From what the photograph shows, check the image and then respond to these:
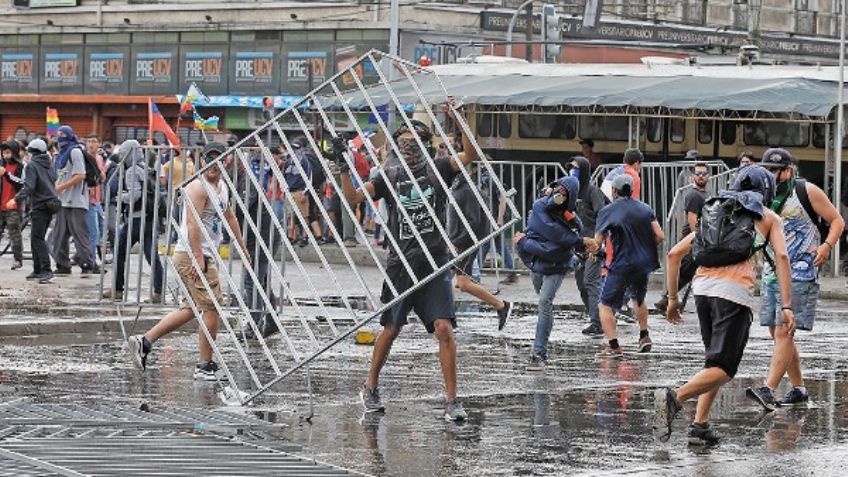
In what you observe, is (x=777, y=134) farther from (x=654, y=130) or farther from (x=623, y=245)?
(x=623, y=245)

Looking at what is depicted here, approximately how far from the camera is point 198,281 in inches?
533

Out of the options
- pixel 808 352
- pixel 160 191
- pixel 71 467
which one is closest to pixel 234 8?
pixel 160 191

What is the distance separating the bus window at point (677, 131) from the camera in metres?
30.2

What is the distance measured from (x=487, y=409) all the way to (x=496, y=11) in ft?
108

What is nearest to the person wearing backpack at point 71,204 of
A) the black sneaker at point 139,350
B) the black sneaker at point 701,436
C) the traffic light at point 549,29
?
the black sneaker at point 139,350

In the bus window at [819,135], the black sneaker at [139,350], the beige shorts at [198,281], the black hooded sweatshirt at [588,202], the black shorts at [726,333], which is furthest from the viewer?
the bus window at [819,135]

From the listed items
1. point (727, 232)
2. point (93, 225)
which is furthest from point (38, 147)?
point (727, 232)

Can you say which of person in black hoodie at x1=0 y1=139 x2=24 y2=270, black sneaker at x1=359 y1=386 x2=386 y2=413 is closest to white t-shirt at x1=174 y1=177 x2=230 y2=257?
black sneaker at x1=359 y1=386 x2=386 y2=413

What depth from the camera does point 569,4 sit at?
47938mm

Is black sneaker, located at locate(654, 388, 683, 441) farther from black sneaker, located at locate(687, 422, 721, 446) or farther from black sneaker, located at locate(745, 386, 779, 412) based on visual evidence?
black sneaker, located at locate(745, 386, 779, 412)

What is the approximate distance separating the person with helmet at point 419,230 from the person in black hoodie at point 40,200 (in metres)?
11.4

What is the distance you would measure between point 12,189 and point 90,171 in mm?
1925

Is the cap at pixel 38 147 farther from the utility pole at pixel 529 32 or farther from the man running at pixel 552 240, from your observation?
the utility pole at pixel 529 32

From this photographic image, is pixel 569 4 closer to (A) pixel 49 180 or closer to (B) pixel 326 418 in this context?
(A) pixel 49 180
